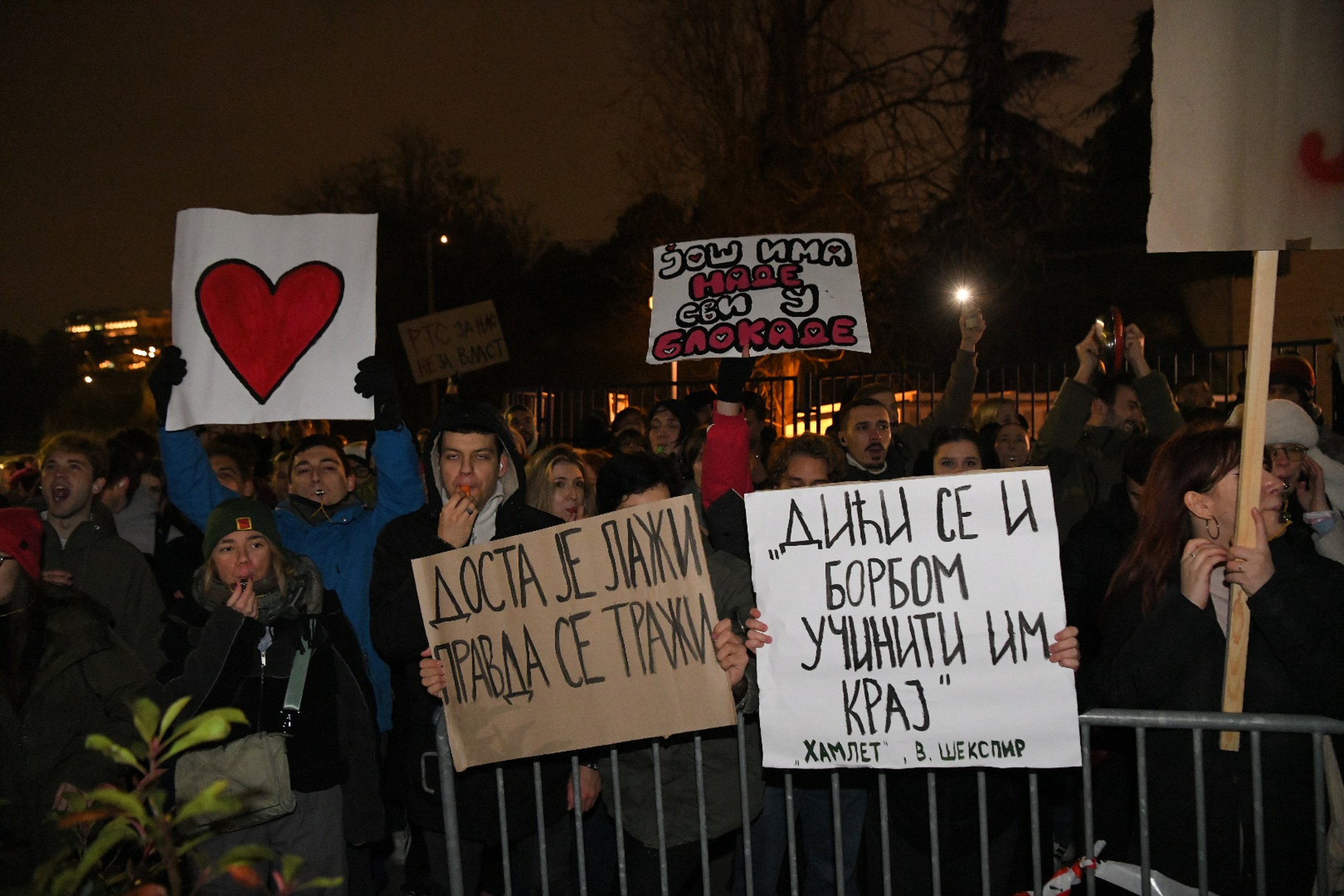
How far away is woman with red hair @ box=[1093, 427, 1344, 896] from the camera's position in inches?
112

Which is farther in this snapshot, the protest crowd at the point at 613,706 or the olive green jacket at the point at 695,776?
the olive green jacket at the point at 695,776

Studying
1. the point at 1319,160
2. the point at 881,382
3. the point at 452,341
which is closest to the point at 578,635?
the point at 1319,160

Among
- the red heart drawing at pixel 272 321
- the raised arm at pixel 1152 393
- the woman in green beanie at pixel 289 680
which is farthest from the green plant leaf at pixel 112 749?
the raised arm at pixel 1152 393

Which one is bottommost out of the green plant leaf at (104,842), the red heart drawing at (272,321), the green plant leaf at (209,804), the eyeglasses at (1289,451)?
the green plant leaf at (104,842)

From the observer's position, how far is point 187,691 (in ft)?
12.2

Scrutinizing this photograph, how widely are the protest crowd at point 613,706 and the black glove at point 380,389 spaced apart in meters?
0.01

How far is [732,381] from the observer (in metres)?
4.47

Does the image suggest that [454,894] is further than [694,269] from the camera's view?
No

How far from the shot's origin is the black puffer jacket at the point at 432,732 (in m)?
3.75

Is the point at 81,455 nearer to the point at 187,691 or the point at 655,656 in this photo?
the point at 187,691

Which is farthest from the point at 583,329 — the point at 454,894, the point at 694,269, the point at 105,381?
the point at 454,894

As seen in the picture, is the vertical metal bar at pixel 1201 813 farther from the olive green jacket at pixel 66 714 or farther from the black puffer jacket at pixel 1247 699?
the olive green jacket at pixel 66 714

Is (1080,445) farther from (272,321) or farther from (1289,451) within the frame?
(272,321)

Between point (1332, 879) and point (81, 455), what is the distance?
17.8 ft
